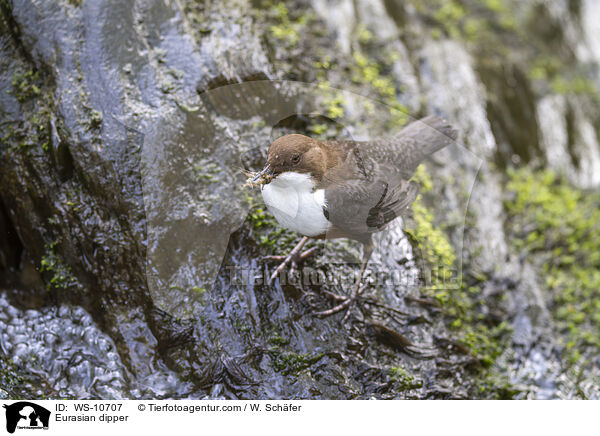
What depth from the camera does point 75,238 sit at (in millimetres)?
2699

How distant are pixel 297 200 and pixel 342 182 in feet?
0.78

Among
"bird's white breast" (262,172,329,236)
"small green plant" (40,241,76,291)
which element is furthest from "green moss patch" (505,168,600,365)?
"small green plant" (40,241,76,291)

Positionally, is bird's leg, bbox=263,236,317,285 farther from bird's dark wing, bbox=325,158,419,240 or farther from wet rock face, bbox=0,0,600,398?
bird's dark wing, bbox=325,158,419,240

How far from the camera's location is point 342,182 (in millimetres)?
2369

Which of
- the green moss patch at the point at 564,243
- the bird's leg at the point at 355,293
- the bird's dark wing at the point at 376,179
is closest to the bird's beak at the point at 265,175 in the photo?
the bird's dark wing at the point at 376,179

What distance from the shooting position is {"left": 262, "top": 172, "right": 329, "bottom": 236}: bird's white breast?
2.24 meters

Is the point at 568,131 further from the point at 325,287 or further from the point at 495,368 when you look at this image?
the point at 325,287

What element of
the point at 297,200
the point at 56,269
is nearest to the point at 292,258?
the point at 297,200

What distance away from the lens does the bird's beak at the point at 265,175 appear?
215 cm

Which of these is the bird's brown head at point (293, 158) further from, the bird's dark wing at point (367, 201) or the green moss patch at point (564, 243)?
the green moss patch at point (564, 243)

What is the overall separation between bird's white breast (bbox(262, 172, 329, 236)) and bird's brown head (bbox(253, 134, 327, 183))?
0.11 feet
